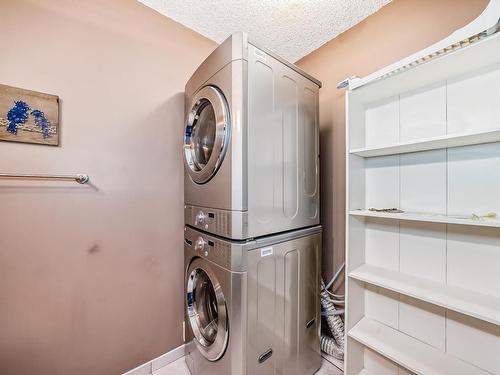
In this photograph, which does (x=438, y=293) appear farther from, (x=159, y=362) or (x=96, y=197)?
(x=96, y=197)

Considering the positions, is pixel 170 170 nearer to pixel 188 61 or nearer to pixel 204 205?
pixel 204 205

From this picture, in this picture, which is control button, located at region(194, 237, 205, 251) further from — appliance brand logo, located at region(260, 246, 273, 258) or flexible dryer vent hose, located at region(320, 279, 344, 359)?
flexible dryer vent hose, located at region(320, 279, 344, 359)

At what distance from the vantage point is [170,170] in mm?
1567

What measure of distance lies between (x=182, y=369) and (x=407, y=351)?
146 cm

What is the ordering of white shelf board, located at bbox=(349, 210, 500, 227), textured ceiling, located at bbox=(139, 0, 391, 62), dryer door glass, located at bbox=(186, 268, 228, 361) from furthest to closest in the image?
textured ceiling, located at bbox=(139, 0, 391, 62)
dryer door glass, located at bbox=(186, 268, 228, 361)
white shelf board, located at bbox=(349, 210, 500, 227)

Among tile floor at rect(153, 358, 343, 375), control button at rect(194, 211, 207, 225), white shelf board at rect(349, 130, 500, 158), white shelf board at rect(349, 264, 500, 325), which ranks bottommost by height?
tile floor at rect(153, 358, 343, 375)

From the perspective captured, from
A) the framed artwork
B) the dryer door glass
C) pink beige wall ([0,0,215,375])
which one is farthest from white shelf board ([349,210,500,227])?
the framed artwork

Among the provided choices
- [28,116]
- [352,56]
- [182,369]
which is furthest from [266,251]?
[352,56]

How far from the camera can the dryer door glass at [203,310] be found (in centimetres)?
120

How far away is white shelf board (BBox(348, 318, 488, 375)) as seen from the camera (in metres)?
1.00

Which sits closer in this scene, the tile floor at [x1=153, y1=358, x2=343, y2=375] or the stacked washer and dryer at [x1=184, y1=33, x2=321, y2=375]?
the stacked washer and dryer at [x1=184, y1=33, x2=321, y2=375]

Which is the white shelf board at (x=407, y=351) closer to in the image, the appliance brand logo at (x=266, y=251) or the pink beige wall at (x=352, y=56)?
the pink beige wall at (x=352, y=56)

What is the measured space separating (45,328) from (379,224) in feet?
6.71

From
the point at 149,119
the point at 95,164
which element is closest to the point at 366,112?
the point at 149,119
